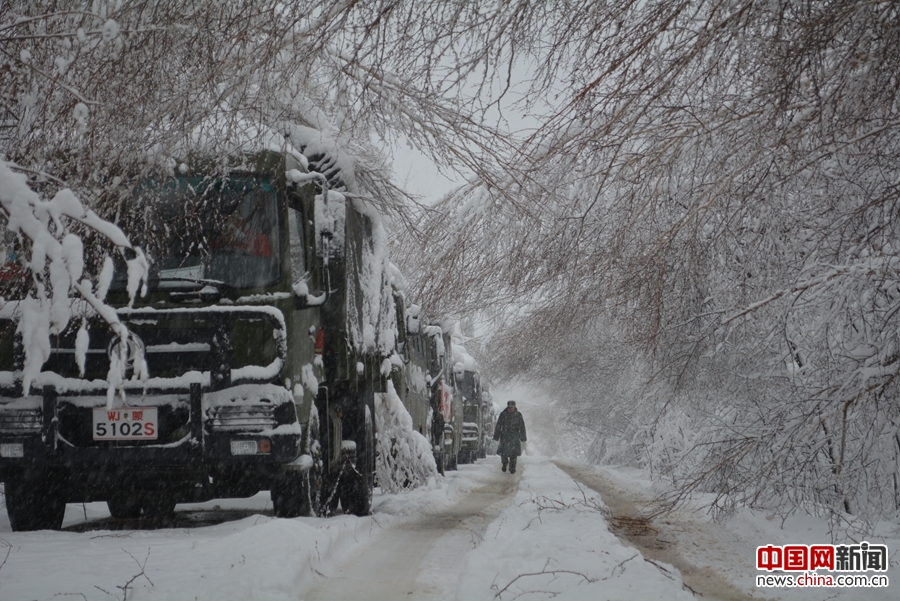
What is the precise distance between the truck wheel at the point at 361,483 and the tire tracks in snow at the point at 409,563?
Result: 439 mm

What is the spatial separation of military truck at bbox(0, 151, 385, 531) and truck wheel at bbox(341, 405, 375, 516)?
59.0 inches

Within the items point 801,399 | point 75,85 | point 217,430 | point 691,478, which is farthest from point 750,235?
point 75,85

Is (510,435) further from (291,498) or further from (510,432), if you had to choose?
(291,498)

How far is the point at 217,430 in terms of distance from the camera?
5.68m

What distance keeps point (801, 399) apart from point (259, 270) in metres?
3.81

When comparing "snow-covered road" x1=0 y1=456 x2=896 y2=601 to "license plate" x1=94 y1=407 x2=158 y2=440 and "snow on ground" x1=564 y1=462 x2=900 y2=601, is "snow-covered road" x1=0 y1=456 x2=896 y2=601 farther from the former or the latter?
"license plate" x1=94 y1=407 x2=158 y2=440

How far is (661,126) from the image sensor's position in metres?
5.05

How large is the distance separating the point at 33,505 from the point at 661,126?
5.26 metres

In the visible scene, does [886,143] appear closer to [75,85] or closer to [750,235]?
[750,235]

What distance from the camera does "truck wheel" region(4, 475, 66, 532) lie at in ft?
20.4

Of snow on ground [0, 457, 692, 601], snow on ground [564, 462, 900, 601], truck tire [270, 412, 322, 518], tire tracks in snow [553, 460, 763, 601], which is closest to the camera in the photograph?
snow on ground [0, 457, 692, 601]

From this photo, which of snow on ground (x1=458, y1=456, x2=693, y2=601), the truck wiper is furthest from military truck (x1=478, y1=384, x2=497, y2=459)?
the truck wiper
